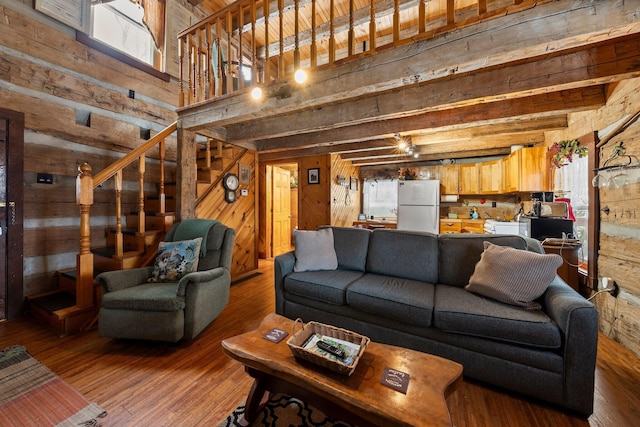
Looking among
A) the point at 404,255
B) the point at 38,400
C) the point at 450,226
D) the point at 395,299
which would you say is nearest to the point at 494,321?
the point at 395,299

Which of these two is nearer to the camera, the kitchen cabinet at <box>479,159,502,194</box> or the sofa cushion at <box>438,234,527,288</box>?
the sofa cushion at <box>438,234,527,288</box>

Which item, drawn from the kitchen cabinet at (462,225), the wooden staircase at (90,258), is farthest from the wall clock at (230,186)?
the kitchen cabinet at (462,225)

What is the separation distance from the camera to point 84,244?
223 cm

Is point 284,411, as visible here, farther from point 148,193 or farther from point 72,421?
point 148,193

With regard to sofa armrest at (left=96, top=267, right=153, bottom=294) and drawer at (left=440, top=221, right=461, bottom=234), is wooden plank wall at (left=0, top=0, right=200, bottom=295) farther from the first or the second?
drawer at (left=440, top=221, right=461, bottom=234)

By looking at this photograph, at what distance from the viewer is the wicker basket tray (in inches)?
42.6

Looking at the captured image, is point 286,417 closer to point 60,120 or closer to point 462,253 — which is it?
point 462,253

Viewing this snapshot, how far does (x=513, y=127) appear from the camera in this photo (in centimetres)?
327

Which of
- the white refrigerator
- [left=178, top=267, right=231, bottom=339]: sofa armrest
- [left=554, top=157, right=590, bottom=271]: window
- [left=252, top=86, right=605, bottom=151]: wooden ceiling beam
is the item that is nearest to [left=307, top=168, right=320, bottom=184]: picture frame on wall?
[left=252, top=86, right=605, bottom=151]: wooden ceiling beam

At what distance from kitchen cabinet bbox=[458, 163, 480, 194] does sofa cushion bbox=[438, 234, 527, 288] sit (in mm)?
3074

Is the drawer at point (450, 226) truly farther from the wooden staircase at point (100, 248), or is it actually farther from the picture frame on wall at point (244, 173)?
the wooden staircase at point (100, 248)

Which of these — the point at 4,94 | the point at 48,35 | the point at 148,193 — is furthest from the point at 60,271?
the point at 48,35

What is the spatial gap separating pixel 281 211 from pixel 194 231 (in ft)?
10.1

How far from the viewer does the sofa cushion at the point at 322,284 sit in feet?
6.82
